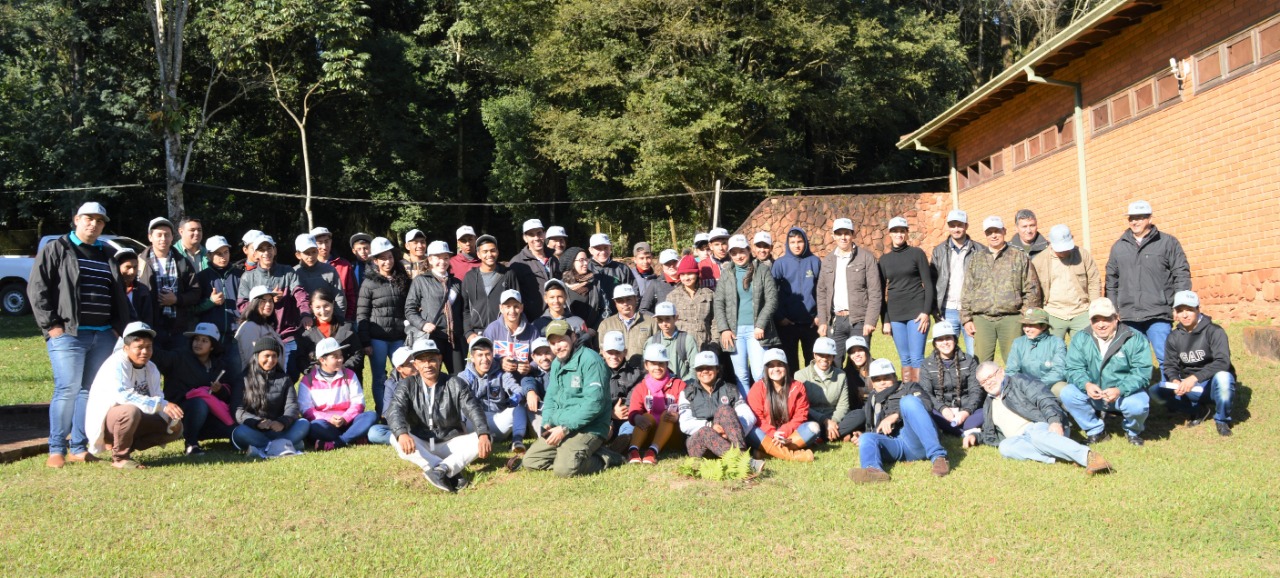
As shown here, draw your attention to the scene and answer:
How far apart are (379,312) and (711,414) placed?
3.46 meters

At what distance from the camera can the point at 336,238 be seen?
36.9 m

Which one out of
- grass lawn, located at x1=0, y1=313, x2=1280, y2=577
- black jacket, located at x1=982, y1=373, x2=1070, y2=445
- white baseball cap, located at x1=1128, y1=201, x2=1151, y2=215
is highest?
white baseball cap, located at x1=1128, y1=201, x2=1151, y2=215

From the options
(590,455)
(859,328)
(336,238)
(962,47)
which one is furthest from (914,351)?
(336,238)

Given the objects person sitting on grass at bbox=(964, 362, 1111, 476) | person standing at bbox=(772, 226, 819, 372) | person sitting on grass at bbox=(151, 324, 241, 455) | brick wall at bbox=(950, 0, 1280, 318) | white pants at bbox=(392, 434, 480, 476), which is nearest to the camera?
white pants at bbox=(392, 434, 480, 476)

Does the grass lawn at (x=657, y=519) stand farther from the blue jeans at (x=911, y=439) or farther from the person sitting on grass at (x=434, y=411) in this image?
the person sitting on grass at (x=434, y=411)

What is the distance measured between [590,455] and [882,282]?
144 inches

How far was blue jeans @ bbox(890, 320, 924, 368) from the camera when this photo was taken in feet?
30.1

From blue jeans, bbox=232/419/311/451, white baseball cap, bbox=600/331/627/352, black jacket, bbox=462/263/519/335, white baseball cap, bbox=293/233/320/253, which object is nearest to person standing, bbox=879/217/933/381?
white baseball cap, bbox=600/331/627/352

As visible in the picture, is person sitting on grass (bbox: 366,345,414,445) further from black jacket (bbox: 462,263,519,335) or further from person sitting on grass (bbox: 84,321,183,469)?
person sitting on grass (bbox: 84,321,183,469)

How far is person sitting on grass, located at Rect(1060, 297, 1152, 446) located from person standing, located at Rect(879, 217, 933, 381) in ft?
4.65

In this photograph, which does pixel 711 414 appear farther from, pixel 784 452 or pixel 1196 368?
pixel 1196 368

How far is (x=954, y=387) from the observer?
26.5ft

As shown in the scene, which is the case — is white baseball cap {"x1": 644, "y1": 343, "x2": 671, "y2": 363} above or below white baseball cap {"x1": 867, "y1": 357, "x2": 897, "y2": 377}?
above

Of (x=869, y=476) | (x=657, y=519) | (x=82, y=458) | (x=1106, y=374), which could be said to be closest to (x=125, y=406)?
(x=82, y=458)
